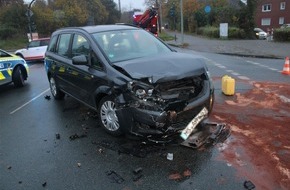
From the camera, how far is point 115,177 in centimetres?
419

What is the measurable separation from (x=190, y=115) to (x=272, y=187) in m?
1.63

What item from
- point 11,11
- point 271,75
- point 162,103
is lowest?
point 271,75

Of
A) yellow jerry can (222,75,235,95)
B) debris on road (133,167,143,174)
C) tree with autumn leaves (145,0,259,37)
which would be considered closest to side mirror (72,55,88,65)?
debris on road (133,167,143,174)

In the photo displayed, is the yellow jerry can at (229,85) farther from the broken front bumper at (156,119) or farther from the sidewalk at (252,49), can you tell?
the sidewalk at (252,49)

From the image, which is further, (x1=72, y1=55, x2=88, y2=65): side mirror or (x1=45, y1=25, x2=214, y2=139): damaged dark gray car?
(x1=72, y1=55, x2=88, y2=65): side mirror

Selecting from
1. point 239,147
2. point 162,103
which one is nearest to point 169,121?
point 162,103

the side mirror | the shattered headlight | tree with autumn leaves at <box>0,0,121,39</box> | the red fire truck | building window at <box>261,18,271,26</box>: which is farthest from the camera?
building window at <box>261,18,271,26</box>

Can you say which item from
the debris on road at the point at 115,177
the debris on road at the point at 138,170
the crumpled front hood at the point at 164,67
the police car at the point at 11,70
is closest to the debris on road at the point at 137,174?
the debris on road at the point at 138,170

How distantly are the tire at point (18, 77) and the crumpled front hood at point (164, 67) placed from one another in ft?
20.8

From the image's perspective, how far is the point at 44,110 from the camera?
7.63m

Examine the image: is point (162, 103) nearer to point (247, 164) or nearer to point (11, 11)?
point (247, 164)

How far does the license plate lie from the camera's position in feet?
15.6

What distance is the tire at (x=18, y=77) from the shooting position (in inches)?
410

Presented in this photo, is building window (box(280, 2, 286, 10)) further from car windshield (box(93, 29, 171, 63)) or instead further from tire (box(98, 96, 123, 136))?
tire (box(98, 96, 123, 136))
